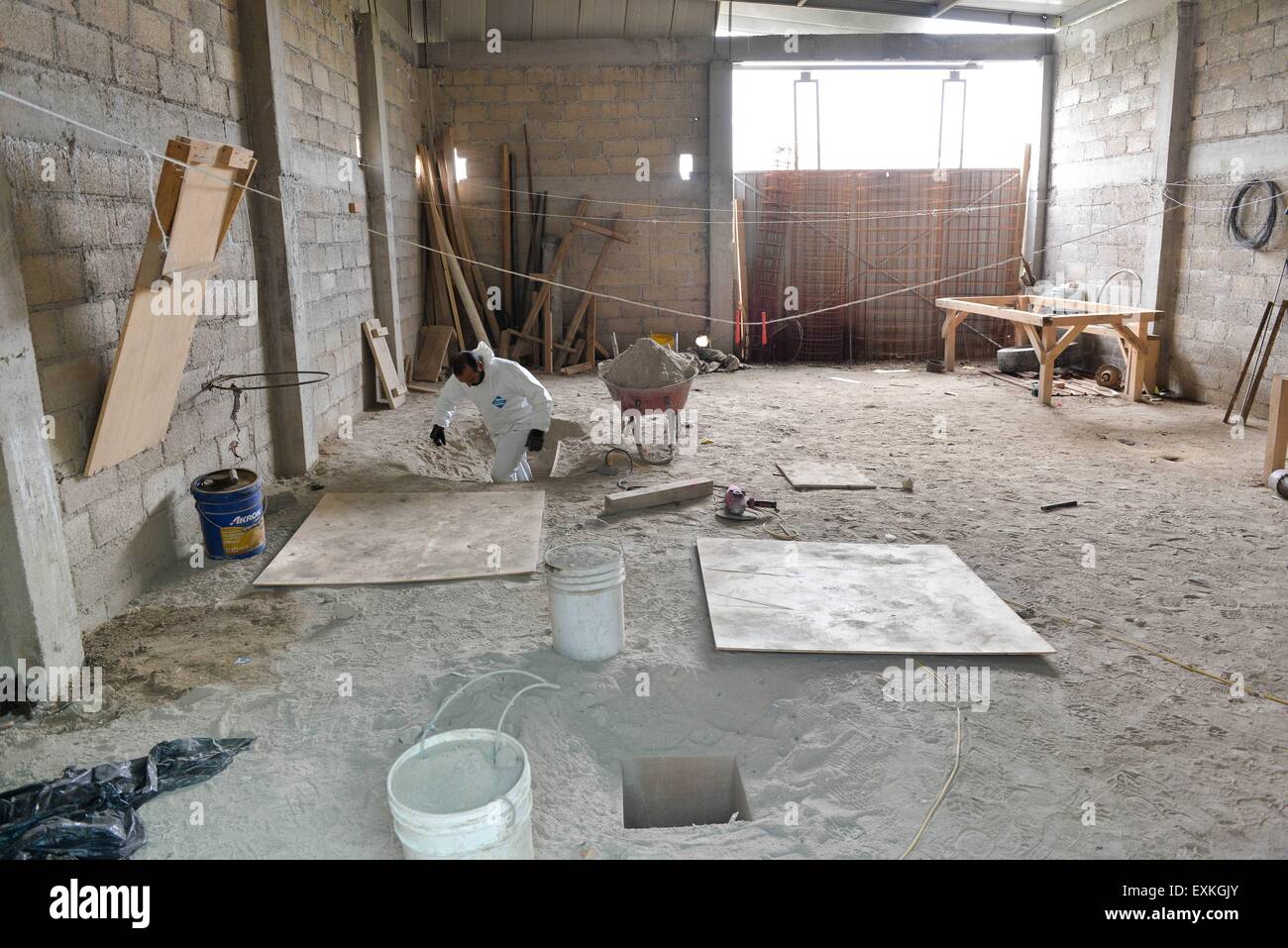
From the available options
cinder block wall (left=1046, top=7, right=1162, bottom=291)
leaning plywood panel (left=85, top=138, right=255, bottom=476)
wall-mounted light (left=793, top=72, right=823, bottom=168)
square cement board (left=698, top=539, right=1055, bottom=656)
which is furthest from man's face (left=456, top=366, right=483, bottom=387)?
wall-mounted light (left=793, top=72, right=823, bottom=168)

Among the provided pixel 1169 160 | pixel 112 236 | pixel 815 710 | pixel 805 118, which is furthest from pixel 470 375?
pixel 805 118

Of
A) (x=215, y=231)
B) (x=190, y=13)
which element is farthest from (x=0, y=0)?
(x=190, y=13)

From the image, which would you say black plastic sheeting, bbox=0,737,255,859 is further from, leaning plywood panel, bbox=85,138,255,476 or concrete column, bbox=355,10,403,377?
concrete column, bbox=355,10,403,377

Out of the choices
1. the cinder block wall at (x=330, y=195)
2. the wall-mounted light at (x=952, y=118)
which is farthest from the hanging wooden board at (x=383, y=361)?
the wall-mounted light at (x=952, y=118)

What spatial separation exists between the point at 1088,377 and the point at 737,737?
9923 millimetres

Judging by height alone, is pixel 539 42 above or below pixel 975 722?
above

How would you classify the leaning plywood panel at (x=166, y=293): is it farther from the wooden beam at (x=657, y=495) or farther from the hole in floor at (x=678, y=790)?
the hole in floor at (x=678, y=790)

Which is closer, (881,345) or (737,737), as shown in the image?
(737,737)

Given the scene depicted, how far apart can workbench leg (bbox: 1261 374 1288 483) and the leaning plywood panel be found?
6.74 metres

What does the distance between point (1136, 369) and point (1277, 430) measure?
11.4 ft

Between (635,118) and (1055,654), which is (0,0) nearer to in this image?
(1055,654)

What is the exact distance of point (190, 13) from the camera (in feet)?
17.6

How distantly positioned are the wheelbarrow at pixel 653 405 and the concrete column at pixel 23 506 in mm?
4295

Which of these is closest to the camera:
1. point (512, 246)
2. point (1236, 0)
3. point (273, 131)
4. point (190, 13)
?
point (190, 13)
